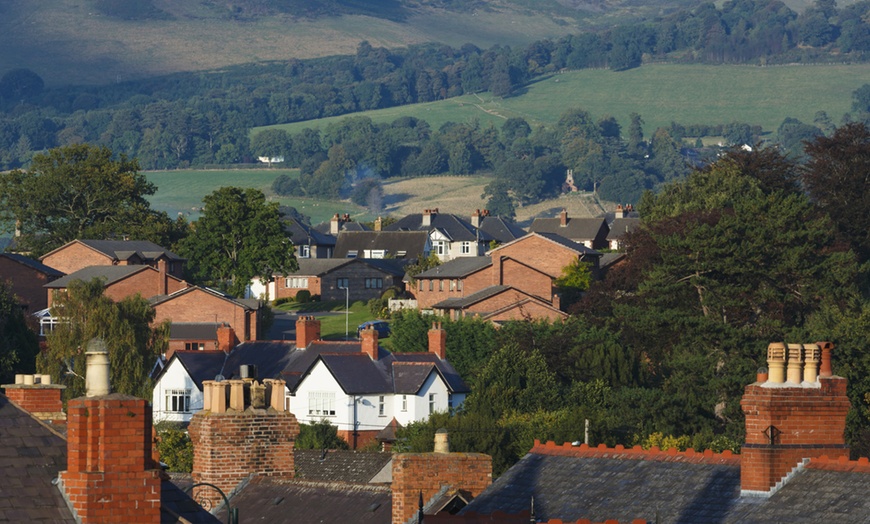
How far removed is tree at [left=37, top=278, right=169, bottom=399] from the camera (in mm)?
97688

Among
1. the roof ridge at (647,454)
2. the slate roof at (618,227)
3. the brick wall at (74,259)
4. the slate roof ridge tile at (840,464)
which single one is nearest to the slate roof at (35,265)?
the brick wall at (74,259)

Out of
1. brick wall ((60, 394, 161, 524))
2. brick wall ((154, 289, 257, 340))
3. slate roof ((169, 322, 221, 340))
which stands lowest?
slate roof ((169, 322, 221, 340))

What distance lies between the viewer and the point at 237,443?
30719mm

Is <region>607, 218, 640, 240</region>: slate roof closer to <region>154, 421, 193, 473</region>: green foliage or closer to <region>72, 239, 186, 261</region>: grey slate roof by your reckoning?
<region>72, 239, 186, 261</region>: grey slate roof

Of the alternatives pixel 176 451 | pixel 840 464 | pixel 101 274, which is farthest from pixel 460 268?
pixel 840 464

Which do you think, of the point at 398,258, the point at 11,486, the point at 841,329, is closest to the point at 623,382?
the point at 841,329

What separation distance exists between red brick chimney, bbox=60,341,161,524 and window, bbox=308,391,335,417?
79.3 m

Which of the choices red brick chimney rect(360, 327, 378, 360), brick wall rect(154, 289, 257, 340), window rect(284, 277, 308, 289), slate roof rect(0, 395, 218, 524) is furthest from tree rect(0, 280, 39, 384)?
slate roof rect(0, 395, 218, 524)

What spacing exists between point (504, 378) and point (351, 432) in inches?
300

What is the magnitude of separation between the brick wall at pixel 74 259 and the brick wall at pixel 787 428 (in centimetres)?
12239

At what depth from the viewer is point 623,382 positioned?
94.5 m

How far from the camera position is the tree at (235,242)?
145 metres

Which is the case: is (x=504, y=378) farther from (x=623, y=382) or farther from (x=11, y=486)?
(x=11, y=486)

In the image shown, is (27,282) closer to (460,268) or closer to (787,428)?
(460,268)
